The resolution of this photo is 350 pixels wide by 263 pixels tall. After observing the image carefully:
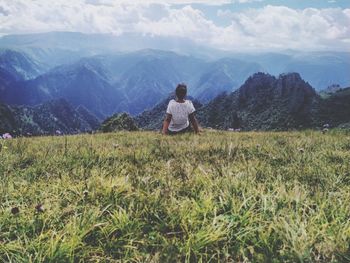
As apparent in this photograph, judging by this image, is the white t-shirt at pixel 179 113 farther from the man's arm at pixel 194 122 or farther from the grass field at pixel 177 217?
the grass field at pixel 177 217

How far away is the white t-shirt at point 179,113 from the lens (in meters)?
15.2

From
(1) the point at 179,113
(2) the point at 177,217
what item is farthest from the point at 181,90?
(2) the point at 177,217

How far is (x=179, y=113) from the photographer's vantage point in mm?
15188

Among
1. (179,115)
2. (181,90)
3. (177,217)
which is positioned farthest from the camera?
(179,115)

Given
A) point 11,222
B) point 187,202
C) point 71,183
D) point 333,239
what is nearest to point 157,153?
point 71,183

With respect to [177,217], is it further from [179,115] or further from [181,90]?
[179,115]

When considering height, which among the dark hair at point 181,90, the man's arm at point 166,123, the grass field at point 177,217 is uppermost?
the grass field at point 177,217

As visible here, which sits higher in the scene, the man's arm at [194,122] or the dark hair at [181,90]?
the dark hair at [181,90]

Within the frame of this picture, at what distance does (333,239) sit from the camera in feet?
10.3

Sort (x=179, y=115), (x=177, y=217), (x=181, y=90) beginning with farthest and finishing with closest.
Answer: (x=179, y=115) → (x=181, y=90) → (x=177, y=217)

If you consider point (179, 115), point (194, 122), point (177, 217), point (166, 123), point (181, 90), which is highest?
point (177, 217)

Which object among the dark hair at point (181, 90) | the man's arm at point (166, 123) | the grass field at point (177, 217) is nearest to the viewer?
the grass field at point (177, 217)

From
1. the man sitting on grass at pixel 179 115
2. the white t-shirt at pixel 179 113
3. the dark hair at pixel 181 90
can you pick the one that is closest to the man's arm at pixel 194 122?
the man sitting on grass at pixel 179 115

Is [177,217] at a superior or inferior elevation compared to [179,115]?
superior
